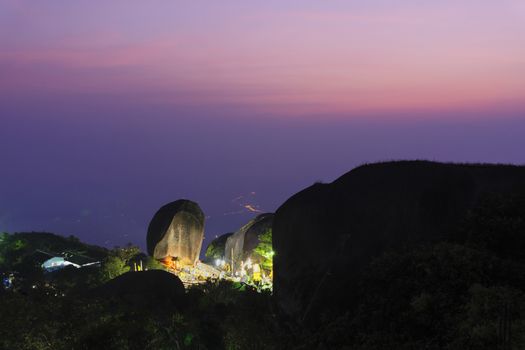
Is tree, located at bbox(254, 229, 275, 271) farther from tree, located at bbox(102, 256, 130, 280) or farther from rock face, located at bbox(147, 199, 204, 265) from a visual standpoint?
tree, located at bbox(102, 256, 130, 280)

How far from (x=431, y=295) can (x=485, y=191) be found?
969 centimetres

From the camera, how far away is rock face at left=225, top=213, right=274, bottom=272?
48.1 meters

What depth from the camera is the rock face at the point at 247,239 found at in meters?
48.1

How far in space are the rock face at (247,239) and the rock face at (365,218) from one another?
2123 cm

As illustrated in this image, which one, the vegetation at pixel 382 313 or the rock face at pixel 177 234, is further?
the rock face at pixel 177 234

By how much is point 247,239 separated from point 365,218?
25.6 metres

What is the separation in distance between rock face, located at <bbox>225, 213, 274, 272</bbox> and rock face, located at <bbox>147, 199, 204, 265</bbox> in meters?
3.68

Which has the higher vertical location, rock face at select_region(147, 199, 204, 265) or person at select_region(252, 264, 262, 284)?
rock face at select_region(147, 199, 204, 265)

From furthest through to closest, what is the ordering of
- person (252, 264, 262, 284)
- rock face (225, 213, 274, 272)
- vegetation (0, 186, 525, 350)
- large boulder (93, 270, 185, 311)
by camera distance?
rock face (225, 213, 274, 272), person (252, 264, 262, 284), large boulder (93, 270, 185, 311), vegetation (0, 186, 525, 350)

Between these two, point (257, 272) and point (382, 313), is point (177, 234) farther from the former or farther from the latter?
point (382, 313)

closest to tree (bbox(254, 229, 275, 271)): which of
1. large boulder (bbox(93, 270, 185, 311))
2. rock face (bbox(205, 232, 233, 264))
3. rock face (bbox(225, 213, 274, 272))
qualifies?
rock face (bbox(225, 213, 274, 272))

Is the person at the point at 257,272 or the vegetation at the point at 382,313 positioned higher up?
the vegetation at the point at 382,313

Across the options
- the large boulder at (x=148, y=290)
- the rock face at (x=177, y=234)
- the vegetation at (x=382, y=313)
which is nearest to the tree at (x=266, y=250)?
the rock face at (x=177, y=234)

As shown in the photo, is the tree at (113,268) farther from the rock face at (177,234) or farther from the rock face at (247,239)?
the rock face at (247,239)
